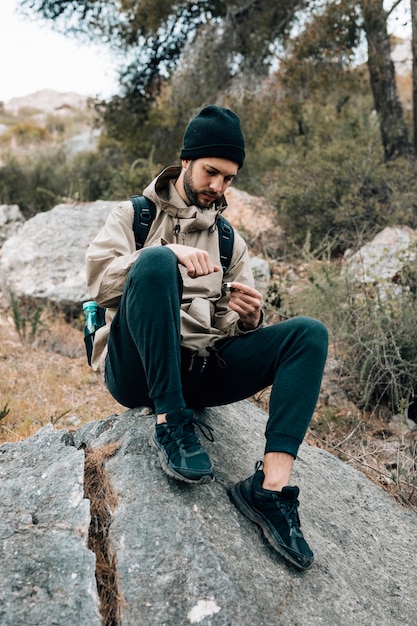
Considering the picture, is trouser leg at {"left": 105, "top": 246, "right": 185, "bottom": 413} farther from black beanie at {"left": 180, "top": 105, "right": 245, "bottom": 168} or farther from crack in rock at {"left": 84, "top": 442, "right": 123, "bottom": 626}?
black beanie at {"left": 180, "top": 105, "right": 245, "bottom": 168}

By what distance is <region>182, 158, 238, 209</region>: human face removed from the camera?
2672mm

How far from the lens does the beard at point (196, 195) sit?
105 inches

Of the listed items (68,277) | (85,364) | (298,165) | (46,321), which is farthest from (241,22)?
(85,364)

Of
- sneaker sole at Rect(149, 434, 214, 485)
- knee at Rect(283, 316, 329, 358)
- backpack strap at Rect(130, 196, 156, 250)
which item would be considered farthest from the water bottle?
Result: knee at Rect(283, 316, 329, 358)

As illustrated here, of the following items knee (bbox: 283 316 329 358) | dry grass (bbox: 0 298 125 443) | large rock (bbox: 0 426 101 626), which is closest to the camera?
large rock (bbox: 0 426 101 626)

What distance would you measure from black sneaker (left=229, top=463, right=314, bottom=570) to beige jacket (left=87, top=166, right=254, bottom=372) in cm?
62

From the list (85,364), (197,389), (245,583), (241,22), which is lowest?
(85,364)

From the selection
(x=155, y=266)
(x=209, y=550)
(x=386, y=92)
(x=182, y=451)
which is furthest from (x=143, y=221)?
(x=386, y=92)

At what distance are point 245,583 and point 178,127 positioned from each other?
31.4 ft

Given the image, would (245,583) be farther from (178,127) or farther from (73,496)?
(178,127)

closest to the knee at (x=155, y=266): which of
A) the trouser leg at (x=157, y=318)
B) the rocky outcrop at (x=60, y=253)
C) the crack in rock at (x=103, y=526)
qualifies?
the trouser leg at (x=157, y=318)

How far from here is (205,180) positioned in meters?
2.68

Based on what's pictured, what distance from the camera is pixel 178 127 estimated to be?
10633mm

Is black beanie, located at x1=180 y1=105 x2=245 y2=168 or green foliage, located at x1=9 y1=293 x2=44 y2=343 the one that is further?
green foliage, located at x1=9 y1=293 x2=44 y2=343
